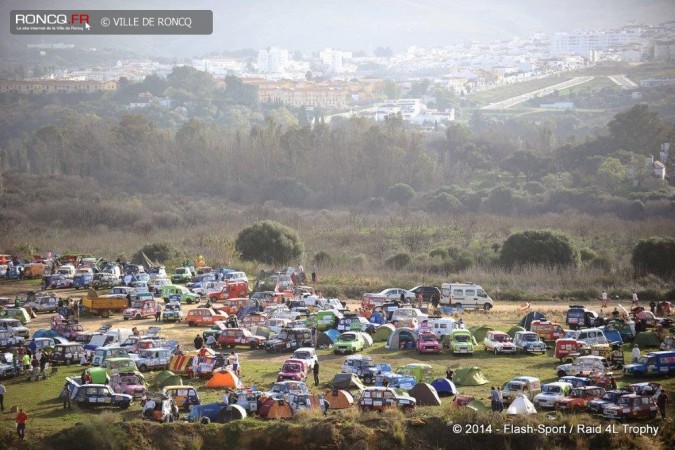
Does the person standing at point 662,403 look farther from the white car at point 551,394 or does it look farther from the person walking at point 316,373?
the person walking at point 316,373

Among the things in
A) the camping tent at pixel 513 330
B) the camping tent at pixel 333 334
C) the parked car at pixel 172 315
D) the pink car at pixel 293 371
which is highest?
the pink car at pixel 293 371

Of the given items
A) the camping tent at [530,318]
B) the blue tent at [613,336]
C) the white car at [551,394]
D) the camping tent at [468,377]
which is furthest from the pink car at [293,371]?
the camping tent at [530,318]

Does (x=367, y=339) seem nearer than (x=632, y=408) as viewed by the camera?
No

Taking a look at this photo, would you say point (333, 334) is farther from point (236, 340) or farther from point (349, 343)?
point (236, 340)

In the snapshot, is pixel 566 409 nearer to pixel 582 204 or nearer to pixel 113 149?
pixel 582 204

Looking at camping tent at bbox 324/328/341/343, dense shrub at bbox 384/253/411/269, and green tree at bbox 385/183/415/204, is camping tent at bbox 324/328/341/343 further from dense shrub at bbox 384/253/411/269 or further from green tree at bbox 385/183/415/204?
green tree at bbox 385/183/415/204

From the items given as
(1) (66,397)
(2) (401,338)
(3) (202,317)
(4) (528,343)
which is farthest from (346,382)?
(3) (202,317)
